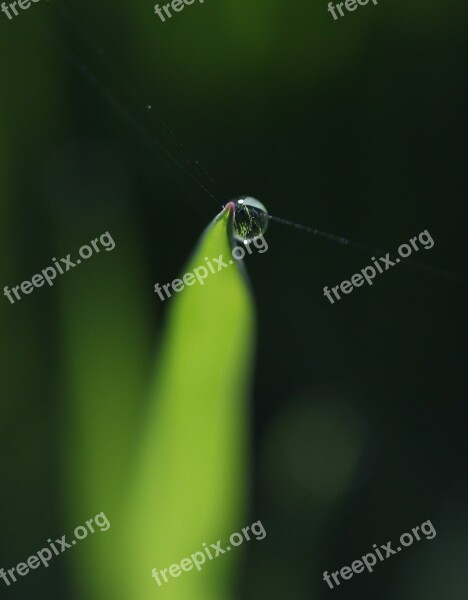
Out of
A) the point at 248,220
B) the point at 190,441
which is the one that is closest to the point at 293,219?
the point at 248,220

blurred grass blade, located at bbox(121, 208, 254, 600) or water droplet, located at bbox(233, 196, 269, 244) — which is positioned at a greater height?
water droplet, located at bbox(233, 196, 269, 244)

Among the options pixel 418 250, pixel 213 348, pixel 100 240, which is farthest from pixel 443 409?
pixel 100 240

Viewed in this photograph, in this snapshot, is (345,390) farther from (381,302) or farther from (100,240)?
(100,240)

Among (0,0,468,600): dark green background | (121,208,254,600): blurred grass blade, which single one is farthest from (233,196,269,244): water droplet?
(0,0,468,600): dark green background

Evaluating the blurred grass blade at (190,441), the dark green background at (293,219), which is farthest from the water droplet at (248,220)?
the dark green background at (293,219)

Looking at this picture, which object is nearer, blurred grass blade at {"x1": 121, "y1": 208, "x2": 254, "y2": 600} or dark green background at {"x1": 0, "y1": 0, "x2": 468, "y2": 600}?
blurred grass blade at {"x1": 121, "y1": 208, "x2": 254, "y2": 600}

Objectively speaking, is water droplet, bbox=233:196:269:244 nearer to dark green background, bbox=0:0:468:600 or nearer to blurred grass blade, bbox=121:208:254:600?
blurred grass blade, bbox=121:208:254:600
